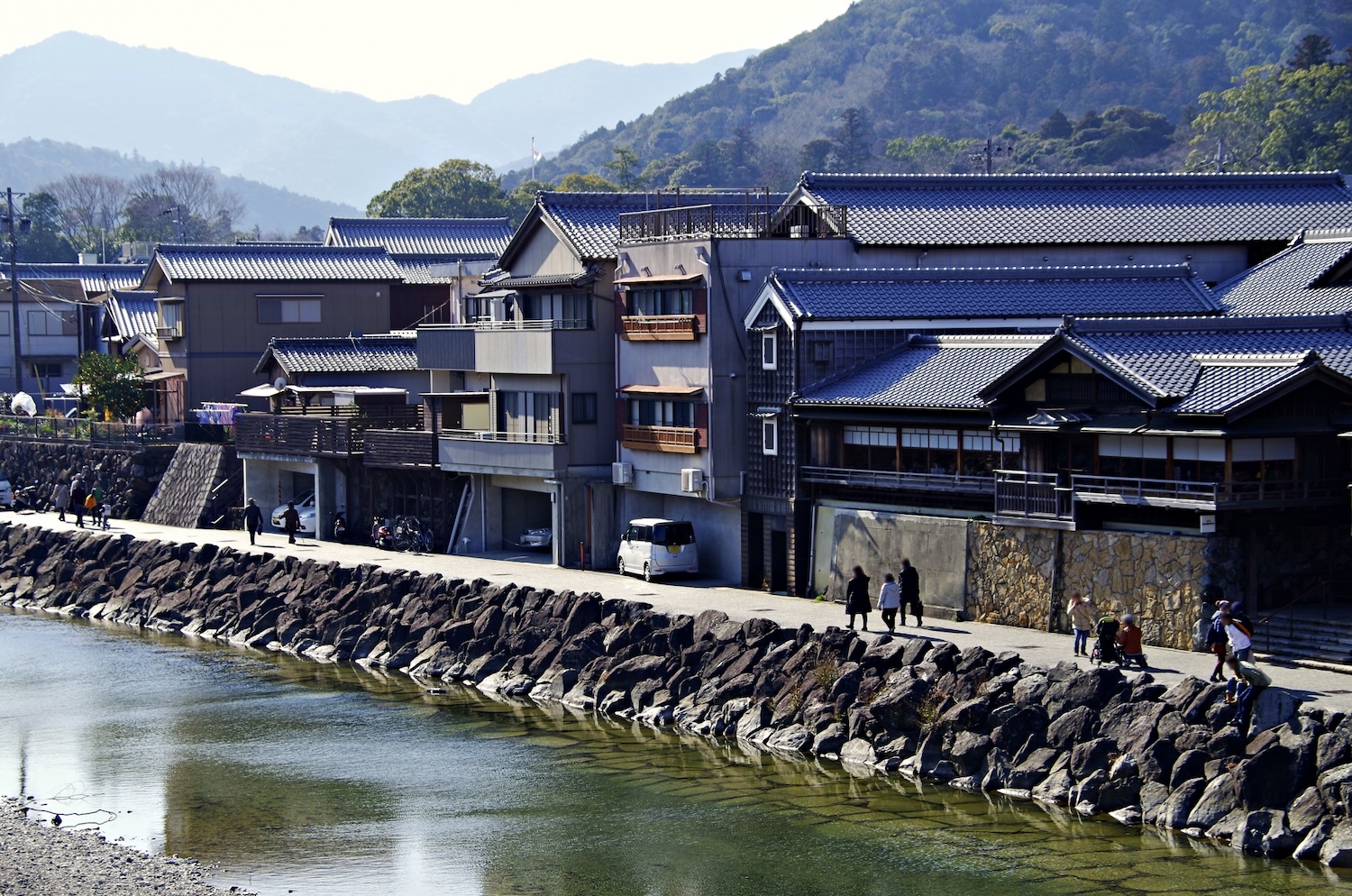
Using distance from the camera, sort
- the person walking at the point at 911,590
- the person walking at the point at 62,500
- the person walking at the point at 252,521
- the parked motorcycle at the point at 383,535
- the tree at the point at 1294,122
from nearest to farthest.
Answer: the person walking at the point at 911,590, the parked motorcycle at the point at 383,535, the person walking at the point at 252,521, the person walking at the point at 62,500, the tree at the point at 1294,122

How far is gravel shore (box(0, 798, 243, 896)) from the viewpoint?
23891 mm

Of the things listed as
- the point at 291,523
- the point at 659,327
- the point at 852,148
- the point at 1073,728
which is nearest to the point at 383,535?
the point at 291,523

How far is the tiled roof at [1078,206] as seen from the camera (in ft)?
145

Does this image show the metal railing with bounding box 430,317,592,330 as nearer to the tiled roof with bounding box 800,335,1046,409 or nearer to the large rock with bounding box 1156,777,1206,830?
the tiled roof with bounding box 800,335,1046,409

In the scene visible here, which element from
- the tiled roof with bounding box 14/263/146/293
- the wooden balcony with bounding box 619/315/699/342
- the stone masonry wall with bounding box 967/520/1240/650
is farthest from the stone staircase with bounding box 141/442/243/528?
the stone masonry wall with bounding box 967/520/1240/650

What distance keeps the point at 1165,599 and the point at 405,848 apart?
553 inches

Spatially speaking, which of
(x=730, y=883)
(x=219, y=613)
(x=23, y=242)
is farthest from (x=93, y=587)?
(x=23, y=242)

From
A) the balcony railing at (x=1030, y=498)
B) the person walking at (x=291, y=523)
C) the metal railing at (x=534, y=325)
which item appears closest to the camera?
the balcony railing at (x=1030, y=498)

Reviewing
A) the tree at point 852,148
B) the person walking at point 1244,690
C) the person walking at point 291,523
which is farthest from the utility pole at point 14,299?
the tree at point 852,148

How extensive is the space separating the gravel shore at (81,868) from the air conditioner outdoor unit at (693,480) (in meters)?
17.9

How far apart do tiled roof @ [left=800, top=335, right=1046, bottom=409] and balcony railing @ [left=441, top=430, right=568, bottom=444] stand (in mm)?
9946

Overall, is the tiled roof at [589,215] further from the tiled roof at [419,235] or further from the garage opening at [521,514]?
the tiled roof at [419,235]

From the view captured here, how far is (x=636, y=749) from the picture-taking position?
31.4 metres

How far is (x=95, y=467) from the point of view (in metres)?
66.0
